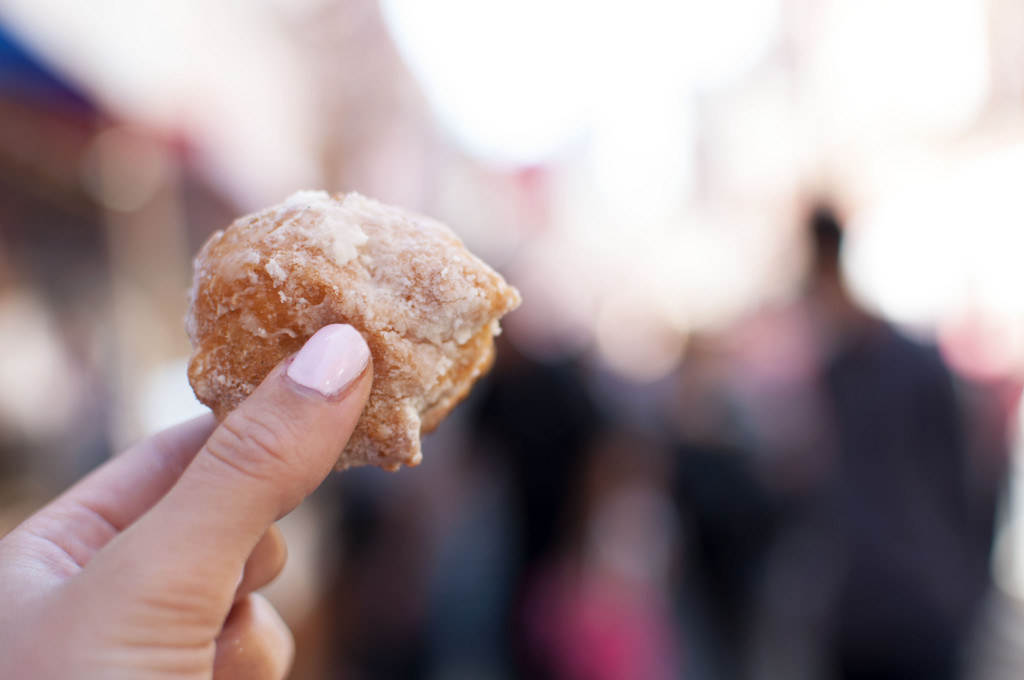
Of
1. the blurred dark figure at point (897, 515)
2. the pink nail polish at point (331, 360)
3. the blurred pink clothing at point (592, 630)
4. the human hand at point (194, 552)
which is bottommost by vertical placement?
the blurred pink clothing at point (592, 630)

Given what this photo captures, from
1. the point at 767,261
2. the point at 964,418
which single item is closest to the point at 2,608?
the point at 964,418

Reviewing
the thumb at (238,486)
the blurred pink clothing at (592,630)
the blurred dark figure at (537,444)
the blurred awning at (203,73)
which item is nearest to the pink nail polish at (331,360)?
the thumb at (238,486)

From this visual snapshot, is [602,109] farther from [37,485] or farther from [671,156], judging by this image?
[37,485]

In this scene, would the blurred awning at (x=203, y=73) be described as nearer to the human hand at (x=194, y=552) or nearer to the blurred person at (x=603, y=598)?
the human hand at (x=194, y=552)

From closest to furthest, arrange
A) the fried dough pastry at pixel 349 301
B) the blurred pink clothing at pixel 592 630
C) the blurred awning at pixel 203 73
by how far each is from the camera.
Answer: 1. the fried dough pastry at pixel 349 301
2. the blurred awning at pixel 203 73
3. the blurred pink clothing at pixel 592 630

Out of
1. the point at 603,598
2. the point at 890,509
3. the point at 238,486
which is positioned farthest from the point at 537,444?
the point at 238,486

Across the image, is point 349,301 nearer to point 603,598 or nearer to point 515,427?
point 515,427

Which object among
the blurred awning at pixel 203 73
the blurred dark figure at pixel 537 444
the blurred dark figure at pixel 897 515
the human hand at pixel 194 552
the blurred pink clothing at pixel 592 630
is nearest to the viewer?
the human hand at pixel 194 552

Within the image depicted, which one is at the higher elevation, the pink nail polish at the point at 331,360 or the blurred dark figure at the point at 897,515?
the pink nail polish at the point at 331,360
